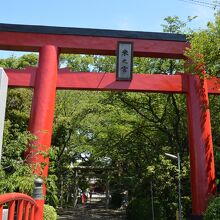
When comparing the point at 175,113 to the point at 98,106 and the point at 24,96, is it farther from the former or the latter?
the point at 24,96

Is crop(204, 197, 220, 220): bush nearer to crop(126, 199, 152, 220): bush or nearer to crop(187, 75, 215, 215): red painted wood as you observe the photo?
crop(187, 75, 215, 215): red painted wood

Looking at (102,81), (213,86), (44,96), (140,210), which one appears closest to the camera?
(44,96)

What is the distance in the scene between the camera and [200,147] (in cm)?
1160

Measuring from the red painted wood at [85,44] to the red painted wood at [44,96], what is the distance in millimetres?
350

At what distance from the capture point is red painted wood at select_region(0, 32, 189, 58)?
12.1 metres

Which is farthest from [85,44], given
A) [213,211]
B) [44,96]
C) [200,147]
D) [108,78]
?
[213,211]

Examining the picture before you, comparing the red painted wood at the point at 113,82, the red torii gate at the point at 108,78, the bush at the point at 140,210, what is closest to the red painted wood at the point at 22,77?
the red torii gate at the point at 108,78

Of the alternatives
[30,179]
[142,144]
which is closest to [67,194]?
[142,144]

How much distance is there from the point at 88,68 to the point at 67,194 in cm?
1164

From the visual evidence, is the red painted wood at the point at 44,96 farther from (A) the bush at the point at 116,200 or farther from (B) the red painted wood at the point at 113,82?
(A) the bush at the point at 116,200

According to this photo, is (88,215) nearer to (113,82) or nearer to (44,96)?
(113,82)

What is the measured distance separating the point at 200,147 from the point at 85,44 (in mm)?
5084

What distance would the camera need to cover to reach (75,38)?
1227 cm

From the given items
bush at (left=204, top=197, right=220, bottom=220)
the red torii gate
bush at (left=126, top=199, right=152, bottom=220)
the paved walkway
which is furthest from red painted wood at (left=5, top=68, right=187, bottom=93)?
the paved walkway
